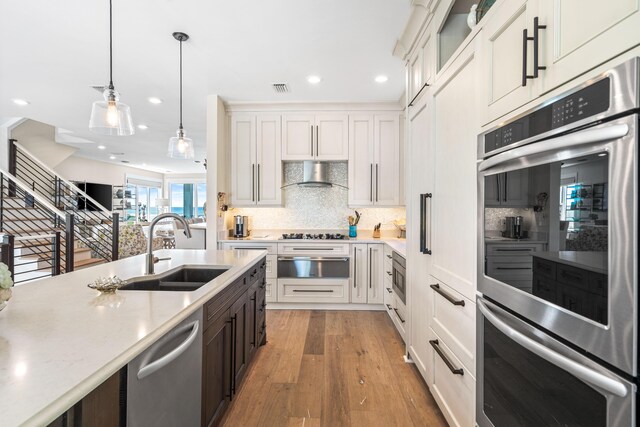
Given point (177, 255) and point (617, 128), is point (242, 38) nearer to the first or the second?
point (177, 255)

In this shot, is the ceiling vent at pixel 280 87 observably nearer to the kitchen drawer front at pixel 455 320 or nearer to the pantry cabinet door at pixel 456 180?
the pantry cabinet door at pixel 456 180

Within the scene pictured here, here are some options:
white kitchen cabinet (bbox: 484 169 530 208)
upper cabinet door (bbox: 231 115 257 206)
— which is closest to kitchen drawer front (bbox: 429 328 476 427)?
white kitchen cabinet (bbox: 484 169 530 208)

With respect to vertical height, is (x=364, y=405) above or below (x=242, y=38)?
below

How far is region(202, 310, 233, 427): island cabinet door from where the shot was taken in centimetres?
147

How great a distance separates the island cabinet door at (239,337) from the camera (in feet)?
6.16

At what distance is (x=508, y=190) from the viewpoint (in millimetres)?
1136

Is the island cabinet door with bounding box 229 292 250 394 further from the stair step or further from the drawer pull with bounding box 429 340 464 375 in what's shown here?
the stair step

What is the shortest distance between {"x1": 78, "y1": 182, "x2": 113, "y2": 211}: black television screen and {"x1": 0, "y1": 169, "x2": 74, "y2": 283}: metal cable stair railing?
2366 mm

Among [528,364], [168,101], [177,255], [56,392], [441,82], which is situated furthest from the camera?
[168,101]

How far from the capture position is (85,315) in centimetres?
110

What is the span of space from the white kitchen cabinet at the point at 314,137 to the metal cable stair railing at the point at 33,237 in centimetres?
284

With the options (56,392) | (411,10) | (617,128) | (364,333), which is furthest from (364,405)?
(411,10)

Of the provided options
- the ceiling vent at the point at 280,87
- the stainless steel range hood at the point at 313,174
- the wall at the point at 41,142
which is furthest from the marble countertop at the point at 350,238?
the wall at the point at 41,142

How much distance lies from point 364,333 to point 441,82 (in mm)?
2470
